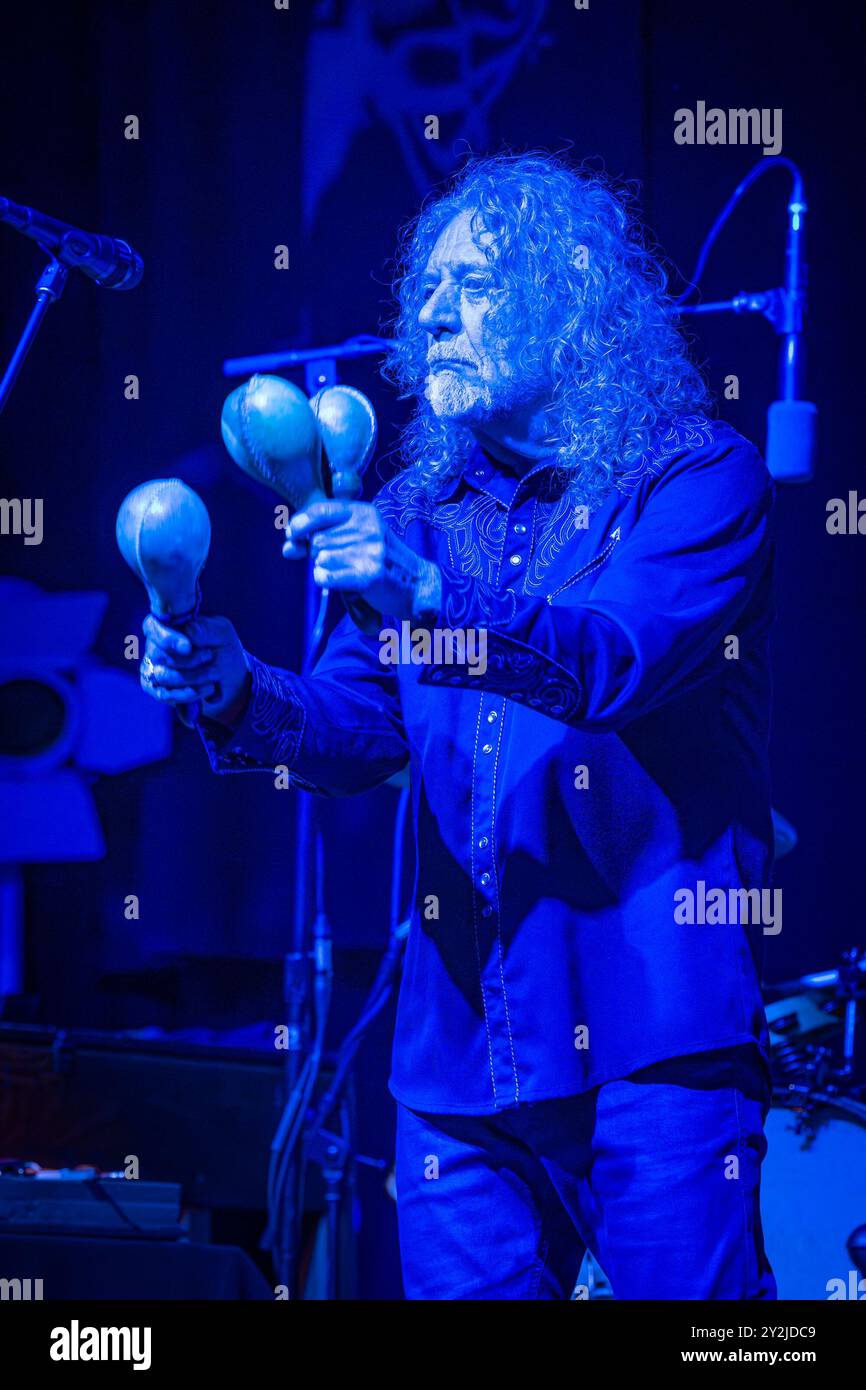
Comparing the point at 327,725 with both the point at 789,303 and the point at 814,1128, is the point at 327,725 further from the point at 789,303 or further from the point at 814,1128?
the point at 814,1128

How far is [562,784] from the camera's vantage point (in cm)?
168

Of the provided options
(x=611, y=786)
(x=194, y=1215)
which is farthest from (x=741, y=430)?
(x=194, y=1215)

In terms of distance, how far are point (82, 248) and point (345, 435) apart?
0.93m

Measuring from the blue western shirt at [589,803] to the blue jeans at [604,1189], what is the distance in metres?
0.03

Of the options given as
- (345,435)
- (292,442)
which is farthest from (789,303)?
(292,442)

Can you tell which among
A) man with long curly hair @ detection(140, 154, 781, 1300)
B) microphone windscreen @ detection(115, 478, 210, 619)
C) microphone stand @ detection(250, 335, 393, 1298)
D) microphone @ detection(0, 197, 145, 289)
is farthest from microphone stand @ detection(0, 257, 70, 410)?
microphone windscreen @ detection(115, 478, 210, 619)

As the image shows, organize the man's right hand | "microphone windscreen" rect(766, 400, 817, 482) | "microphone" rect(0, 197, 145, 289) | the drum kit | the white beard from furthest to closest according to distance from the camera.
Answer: the drum kit, "microphone windscreen" rect(766, 400, 817, 482), "microphone" rect(0, 197, 145, 289), the white beard, the man's right hand

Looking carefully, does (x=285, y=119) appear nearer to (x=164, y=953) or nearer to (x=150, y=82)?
(x=150, y=82)

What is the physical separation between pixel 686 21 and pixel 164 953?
1526mm

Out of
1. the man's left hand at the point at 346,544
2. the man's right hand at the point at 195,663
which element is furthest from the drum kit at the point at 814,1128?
the man's left hand at the point at 346,544

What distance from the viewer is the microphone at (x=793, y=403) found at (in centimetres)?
230

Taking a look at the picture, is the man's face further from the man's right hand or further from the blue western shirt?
the man's right hand

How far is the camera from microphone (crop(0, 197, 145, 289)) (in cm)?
215

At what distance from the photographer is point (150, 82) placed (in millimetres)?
2416
